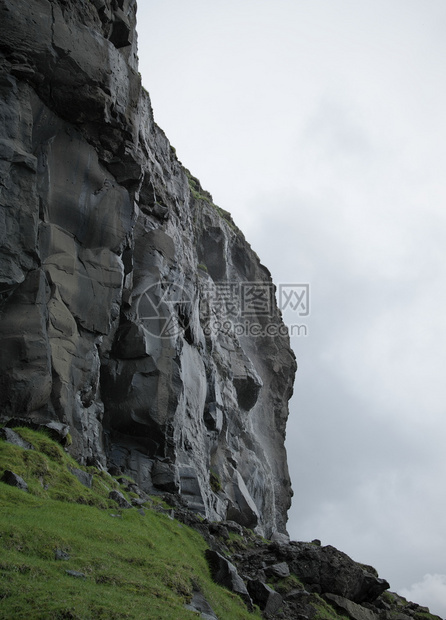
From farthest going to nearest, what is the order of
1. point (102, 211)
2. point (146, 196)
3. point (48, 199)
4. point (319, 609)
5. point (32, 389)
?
point (146, 196) → point (102, 211) → point (48, 199) → point (32, 389) → point (319, 609)

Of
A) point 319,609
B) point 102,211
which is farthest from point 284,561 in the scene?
point 102,211

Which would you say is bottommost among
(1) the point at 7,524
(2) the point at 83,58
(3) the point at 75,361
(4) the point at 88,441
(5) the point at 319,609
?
(5) the point at 319,609

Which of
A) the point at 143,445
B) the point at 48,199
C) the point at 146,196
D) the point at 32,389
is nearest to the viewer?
the point at 32,389

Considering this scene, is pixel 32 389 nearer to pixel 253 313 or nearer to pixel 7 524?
pixel 7 524

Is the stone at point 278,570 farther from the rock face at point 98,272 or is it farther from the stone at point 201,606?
the rock face at point 98,272

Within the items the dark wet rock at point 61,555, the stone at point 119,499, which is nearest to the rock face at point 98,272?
the stone at point 119,499

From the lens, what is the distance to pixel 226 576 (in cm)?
2289

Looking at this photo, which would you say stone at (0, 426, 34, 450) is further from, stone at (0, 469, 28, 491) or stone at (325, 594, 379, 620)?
stone at (325, 594, 379, 620)

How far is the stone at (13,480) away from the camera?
65.3 feet

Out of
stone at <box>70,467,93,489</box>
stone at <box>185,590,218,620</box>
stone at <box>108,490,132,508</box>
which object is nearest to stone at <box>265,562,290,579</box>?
stone at <box>108,490,132,508</box>

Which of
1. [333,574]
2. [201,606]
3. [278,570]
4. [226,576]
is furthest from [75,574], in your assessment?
[333,574]

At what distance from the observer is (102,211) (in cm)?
3438

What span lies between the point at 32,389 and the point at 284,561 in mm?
15236

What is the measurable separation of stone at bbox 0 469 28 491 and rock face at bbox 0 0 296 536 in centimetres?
591
